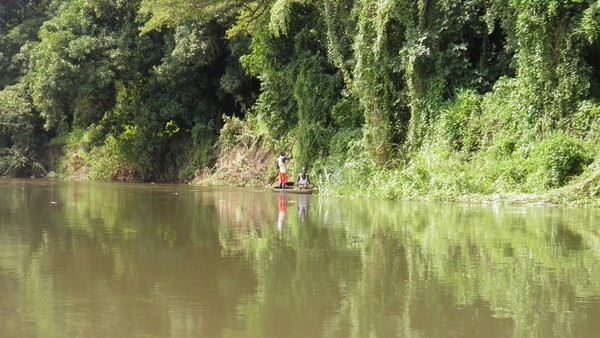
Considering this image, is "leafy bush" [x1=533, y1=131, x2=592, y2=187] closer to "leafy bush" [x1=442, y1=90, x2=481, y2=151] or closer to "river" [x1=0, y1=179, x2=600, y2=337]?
"leafy bush" [x1=442, y1=90, x2=481, y2=151]

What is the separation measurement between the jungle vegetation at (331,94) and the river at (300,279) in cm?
752

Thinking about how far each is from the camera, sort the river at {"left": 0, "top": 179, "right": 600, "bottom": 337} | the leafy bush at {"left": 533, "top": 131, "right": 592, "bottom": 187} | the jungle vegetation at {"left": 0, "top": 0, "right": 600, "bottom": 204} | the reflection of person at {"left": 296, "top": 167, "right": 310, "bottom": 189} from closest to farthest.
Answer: the river at {"left": 0, "top": 179, "right": 600, "bottom": 337} < the leafy bush at {"left": 533, "top": 131, "right": 592, "bottom": 187} < the jungle vegetation at {"left": 0, "top": 0, "right": 600, "bottom": 204} < the reflection of person at {"left": 296, "top": 167, "right": 310, "bottom": 189}

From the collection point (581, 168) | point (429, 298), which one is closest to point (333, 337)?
point (429, 298)

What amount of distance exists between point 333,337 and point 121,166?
3648cm

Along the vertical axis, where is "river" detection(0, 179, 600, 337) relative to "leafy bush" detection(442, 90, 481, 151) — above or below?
below

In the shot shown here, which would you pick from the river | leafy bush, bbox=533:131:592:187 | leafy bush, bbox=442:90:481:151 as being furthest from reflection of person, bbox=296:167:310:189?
the river

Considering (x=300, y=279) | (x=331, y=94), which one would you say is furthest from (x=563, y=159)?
(x=300, y=279)

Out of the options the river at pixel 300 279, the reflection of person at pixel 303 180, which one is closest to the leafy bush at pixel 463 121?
the reflection of person at pixel 303 180

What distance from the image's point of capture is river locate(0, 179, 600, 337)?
14.5 feet

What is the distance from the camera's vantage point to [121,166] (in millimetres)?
39250

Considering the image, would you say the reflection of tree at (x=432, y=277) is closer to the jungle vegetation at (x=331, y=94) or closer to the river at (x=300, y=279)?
the river at (x=300, y=279)

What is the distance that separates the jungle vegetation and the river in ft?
24.7

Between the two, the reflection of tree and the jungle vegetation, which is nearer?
the reflection of tree

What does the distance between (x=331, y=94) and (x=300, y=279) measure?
809 inches
